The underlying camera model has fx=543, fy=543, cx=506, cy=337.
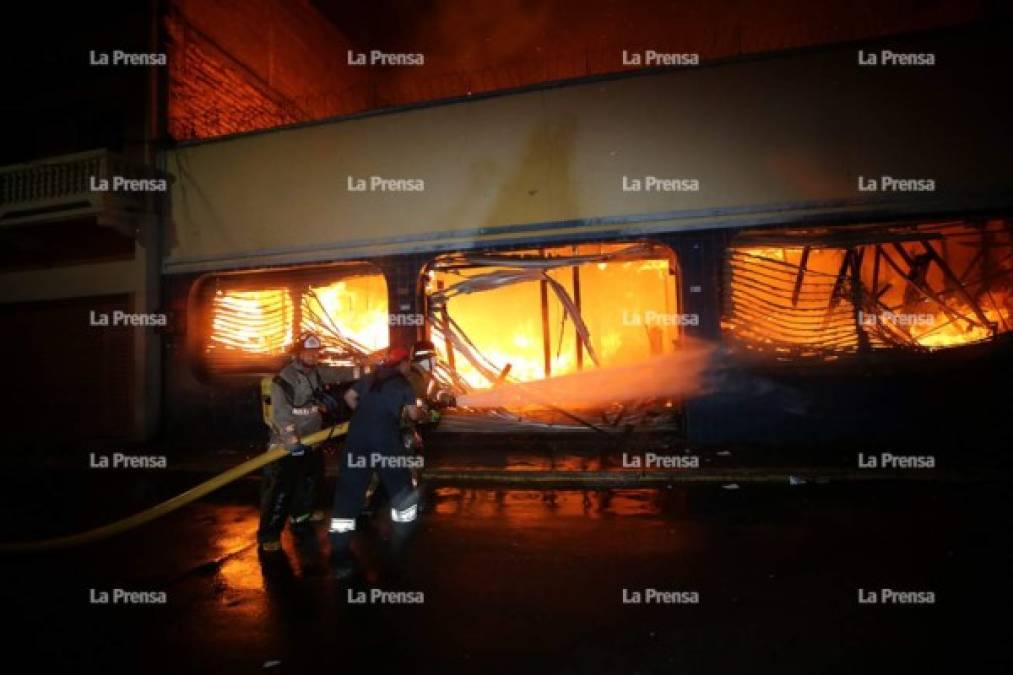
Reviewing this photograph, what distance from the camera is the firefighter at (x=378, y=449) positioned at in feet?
16.9

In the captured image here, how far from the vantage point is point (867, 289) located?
8.95 meters

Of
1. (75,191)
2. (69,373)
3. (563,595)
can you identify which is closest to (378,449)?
(563,595)

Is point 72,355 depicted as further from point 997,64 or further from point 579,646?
point 997,64

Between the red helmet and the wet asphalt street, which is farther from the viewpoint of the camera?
the red helmet

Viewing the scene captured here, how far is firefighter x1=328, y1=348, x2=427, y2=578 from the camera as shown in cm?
514

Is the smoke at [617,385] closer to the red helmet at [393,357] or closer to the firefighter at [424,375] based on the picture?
the firefighter at [424,375]

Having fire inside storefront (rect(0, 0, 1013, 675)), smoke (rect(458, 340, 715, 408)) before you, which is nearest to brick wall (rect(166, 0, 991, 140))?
fire inside storefront (rect(0, 0, 1013, 675))

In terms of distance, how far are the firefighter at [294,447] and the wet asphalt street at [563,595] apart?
1.04 feet

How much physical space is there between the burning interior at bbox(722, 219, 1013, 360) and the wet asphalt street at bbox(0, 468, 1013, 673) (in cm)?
317

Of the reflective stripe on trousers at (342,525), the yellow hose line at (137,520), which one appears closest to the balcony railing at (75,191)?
the yellow hose line at (137,520)

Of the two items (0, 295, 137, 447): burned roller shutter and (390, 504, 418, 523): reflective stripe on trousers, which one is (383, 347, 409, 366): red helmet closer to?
(390, 504, 418, 523): reflective stripe on trousers

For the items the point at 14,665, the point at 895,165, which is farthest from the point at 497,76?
the point at 14,665

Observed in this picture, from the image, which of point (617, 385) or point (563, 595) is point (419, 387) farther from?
point (617, 385)

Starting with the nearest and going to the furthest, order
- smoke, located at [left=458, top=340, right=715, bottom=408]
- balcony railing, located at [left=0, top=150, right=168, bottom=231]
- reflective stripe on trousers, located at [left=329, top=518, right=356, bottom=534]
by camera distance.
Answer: reflective stripe on trousers, located at [left=329, top=518, right=356, bottom=534] < smoke, located at [left=458, top=340, right=715, bottom=408] < balcony railing, located at [left=0, top=150, right=168, bottom=231]
